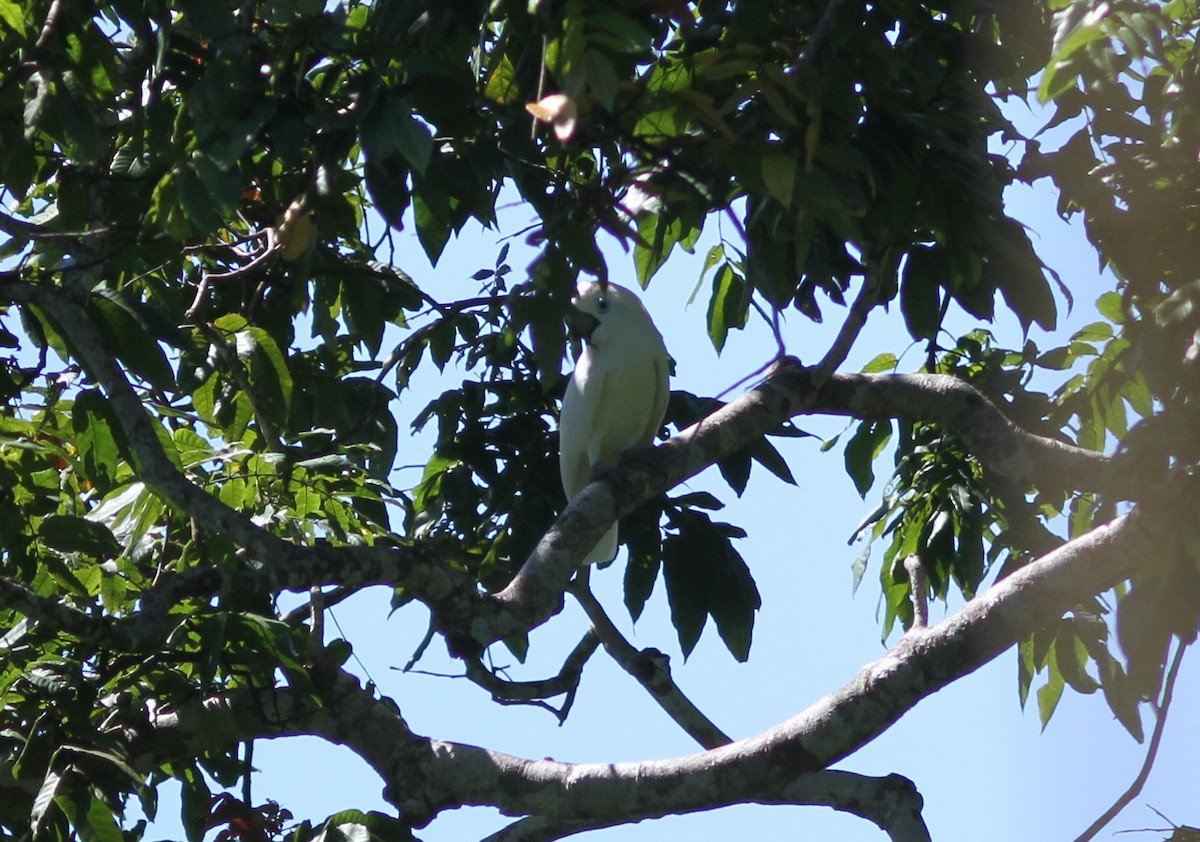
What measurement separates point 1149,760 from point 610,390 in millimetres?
1922

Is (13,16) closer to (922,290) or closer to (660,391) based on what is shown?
(922,290)

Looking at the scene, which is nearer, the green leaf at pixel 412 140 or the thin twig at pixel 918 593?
the green leaf at pixel 412 140

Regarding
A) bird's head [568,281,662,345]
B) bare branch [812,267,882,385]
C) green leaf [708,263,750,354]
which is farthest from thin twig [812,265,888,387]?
bird's head [568,281,662,345]

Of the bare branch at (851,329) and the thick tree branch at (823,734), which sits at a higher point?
the bare branch at (851,329)

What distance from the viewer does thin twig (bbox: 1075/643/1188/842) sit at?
164cm

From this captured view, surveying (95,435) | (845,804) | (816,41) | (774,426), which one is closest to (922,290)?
(774,426)

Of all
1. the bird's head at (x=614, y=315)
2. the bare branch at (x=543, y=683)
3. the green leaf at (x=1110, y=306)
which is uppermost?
the bird's head at (x=614, y=315)

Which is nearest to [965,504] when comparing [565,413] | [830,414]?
[830,414]

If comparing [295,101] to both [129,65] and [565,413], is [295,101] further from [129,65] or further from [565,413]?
[565,413]

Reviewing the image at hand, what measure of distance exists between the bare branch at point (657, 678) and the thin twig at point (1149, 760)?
3.88 ft

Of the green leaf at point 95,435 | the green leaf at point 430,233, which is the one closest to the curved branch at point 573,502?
the green leaf at point 95,435

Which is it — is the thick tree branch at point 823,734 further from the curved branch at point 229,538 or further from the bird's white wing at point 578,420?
the bird's white wing at point 578,420

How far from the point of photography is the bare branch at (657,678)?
2.88m

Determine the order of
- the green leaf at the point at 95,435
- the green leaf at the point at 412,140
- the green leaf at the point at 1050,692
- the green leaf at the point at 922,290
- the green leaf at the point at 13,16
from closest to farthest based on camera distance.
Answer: the green leaf at the point at 412,140
the green leaf at the point at 13,16
the green leaf at the point at 95,435
the green leaf at the point at 922,290
the green leaf at the point at 1050,692
